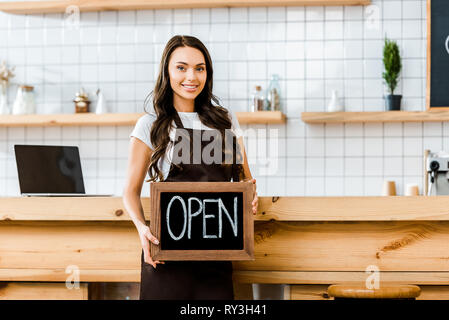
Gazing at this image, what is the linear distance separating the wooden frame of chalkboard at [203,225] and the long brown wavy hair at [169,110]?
162 millimetres

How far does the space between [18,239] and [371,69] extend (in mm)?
2304

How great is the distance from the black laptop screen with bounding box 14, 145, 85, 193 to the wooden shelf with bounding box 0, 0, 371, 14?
1243mm

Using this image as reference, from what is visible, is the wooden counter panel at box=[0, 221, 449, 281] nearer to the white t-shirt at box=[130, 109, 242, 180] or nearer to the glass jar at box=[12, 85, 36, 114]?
the white t-shirt at box=[130, 109, 242, 180]

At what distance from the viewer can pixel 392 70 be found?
10.0 ft

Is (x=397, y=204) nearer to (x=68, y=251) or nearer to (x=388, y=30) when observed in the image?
(x=68, y=251)

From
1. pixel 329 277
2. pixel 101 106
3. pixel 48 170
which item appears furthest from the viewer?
pixel 101 106

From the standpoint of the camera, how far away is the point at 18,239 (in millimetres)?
1883

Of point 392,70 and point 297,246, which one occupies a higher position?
point 392,70

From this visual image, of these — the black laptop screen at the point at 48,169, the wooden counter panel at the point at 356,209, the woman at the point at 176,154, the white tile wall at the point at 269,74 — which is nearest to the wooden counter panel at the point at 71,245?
the woman at the point at 176,154

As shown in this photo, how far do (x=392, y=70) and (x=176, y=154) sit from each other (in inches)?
75.2

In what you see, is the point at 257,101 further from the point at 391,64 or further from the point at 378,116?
the point at 391,64

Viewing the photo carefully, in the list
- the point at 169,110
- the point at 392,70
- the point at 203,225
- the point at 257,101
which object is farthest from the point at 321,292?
the point at 392,70

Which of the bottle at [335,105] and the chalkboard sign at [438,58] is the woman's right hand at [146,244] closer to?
the bottle at [335,105]

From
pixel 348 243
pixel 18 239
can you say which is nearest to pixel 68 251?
pixel 18 239
